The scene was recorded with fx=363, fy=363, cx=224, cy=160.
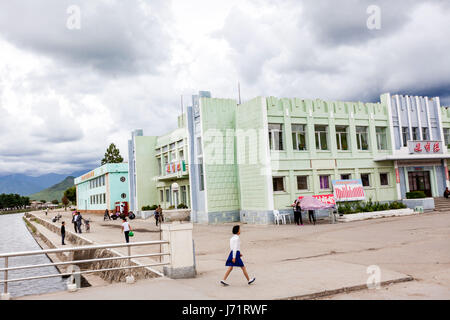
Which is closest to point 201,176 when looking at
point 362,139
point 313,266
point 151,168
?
point 362,139

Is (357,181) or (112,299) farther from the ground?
(357,181)

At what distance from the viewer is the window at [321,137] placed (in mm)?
28453

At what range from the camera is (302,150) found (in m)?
27.5

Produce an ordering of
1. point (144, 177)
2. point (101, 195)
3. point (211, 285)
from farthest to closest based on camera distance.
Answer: point (101, 195)
point (144, 177)
point (211, 285)

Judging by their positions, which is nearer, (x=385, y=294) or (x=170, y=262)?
(x=385, y=294)

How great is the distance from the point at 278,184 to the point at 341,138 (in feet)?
23.3

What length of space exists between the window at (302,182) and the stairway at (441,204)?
1001 centimetres

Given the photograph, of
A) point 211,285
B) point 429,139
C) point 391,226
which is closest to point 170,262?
point 211,285

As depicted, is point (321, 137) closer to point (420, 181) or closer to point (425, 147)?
point (425, 147)

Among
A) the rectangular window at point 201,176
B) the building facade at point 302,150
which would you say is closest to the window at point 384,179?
the building facade at point 302,150

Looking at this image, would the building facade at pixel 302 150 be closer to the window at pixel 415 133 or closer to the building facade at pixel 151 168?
the window at pixel 415 133
